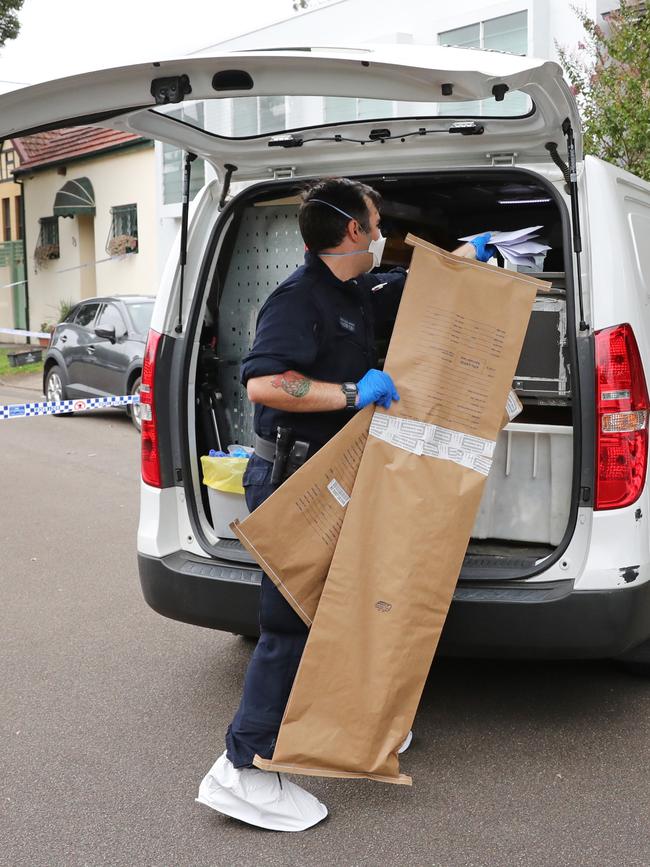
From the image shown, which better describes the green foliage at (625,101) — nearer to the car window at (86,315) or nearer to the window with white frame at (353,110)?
the car window at (86,315)

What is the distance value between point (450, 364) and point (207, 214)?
54.9 inches

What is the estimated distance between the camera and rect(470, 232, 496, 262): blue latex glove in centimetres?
375

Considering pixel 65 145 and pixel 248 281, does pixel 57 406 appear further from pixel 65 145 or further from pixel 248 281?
pixel 65 145

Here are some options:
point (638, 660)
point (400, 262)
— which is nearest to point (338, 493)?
point (638, 660)

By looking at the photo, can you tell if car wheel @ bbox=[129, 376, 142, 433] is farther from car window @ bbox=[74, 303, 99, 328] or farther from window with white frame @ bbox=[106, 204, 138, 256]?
window with white frame @ bbox=[106, 204, 138, 256]

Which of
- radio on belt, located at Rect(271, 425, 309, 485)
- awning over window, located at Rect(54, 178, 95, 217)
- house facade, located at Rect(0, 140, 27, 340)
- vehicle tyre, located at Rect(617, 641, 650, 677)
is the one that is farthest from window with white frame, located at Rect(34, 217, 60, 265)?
radio on belt, located at Rect(271, 425, 309, 485)

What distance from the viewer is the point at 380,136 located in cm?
382

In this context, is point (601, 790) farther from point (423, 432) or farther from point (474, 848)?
A: point (423, 432)

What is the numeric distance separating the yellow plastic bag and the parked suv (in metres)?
7.72

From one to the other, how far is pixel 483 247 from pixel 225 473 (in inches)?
52.5

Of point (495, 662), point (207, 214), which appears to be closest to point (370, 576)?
point (495, 662)

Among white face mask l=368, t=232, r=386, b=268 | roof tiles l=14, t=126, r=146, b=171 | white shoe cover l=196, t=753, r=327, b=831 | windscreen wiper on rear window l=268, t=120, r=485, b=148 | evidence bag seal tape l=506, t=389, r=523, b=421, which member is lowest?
white shoe cover l=196, t=753, r=327, b=831

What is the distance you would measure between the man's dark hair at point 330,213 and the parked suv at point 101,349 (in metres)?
8.61

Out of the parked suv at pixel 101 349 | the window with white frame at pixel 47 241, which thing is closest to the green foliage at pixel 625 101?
the parked suv at pixel 101 349
